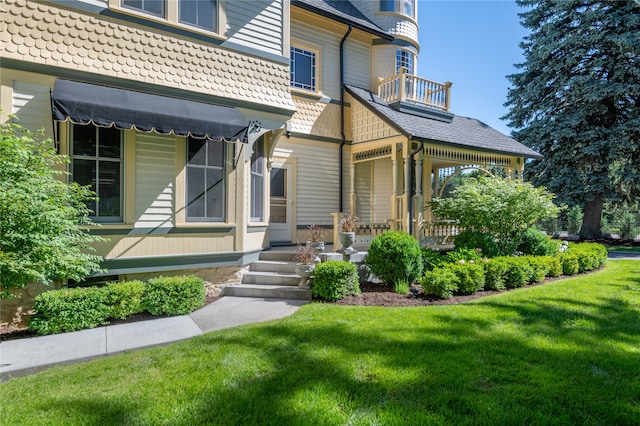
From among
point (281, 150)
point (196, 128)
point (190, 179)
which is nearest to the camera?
point (196, 128)

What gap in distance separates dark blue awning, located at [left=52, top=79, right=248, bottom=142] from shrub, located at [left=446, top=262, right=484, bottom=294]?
4920 mm

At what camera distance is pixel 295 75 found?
11.2 meters

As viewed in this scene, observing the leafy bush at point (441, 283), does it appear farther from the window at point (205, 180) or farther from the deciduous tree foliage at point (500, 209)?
the window at point (205, 180)

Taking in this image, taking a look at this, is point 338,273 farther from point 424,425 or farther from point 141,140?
point 141,140

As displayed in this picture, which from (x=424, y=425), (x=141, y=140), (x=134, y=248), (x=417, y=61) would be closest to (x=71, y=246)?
(x=134, y=248)

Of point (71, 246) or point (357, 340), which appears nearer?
point (357, 340)

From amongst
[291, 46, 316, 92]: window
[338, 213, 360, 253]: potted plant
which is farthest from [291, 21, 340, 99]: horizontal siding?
[338, 213, 360, 253]: potted plant

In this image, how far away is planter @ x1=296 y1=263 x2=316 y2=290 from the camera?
6992 mm

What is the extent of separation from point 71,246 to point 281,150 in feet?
20.6

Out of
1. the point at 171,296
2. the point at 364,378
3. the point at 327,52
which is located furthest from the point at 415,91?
the point at 364,378

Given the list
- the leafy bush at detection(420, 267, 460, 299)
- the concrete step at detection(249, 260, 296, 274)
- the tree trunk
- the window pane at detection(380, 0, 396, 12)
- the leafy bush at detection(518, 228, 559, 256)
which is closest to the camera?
the leafy bush at detection(420, 267, 460, 299)

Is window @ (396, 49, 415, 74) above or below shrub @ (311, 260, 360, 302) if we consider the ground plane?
above

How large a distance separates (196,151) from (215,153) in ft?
1.26

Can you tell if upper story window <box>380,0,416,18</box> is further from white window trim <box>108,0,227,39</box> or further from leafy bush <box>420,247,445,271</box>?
leafy bush <box>420,247,445,271</box>
